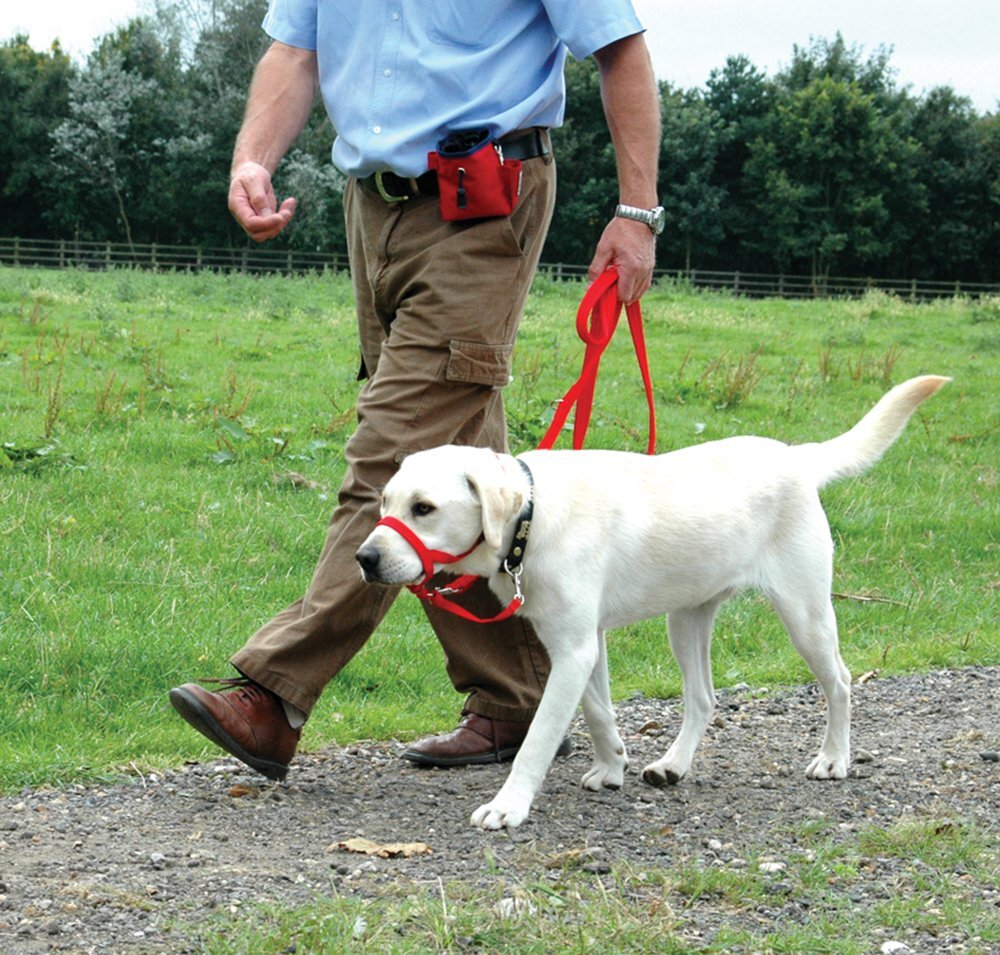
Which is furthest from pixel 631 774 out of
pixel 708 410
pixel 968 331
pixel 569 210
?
pixel 569 210

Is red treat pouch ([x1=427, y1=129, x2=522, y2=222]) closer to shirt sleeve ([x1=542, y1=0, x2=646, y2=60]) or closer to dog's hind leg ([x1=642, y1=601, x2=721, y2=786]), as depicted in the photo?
shirt sleeve ([x1=542, y1=0, x2=646, y2=60])

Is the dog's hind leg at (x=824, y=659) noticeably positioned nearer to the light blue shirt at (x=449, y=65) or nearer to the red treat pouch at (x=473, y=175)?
the red treat pouch at (x=473, y=175)

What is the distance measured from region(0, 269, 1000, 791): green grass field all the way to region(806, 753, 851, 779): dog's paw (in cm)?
124

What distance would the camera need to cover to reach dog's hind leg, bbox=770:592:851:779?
169 inches

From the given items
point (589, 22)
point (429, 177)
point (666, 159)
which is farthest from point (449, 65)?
point (666, 159)

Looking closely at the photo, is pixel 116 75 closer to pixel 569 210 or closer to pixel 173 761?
pixel 569 210

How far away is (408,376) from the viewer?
398 centimetres

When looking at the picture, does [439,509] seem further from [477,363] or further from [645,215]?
[645,215]

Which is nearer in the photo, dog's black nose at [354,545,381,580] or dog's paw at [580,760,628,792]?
dog's black nose at [354,545,381,580]

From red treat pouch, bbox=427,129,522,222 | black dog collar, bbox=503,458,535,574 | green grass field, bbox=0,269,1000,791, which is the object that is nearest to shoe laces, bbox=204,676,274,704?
green grass field, bbox=0,269,1000,791

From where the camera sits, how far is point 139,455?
8922 mm

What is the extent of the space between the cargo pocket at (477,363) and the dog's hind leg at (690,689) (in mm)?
999

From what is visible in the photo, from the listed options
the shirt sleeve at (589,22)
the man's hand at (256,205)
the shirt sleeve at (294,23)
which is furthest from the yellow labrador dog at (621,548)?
the shirt sleeve at (294,23)

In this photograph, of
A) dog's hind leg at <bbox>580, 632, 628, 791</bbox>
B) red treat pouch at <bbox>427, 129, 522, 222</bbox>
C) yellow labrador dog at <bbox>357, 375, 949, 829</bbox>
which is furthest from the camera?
dog's hind leg at <bbox>580, 632, 628, 791</bbox>
